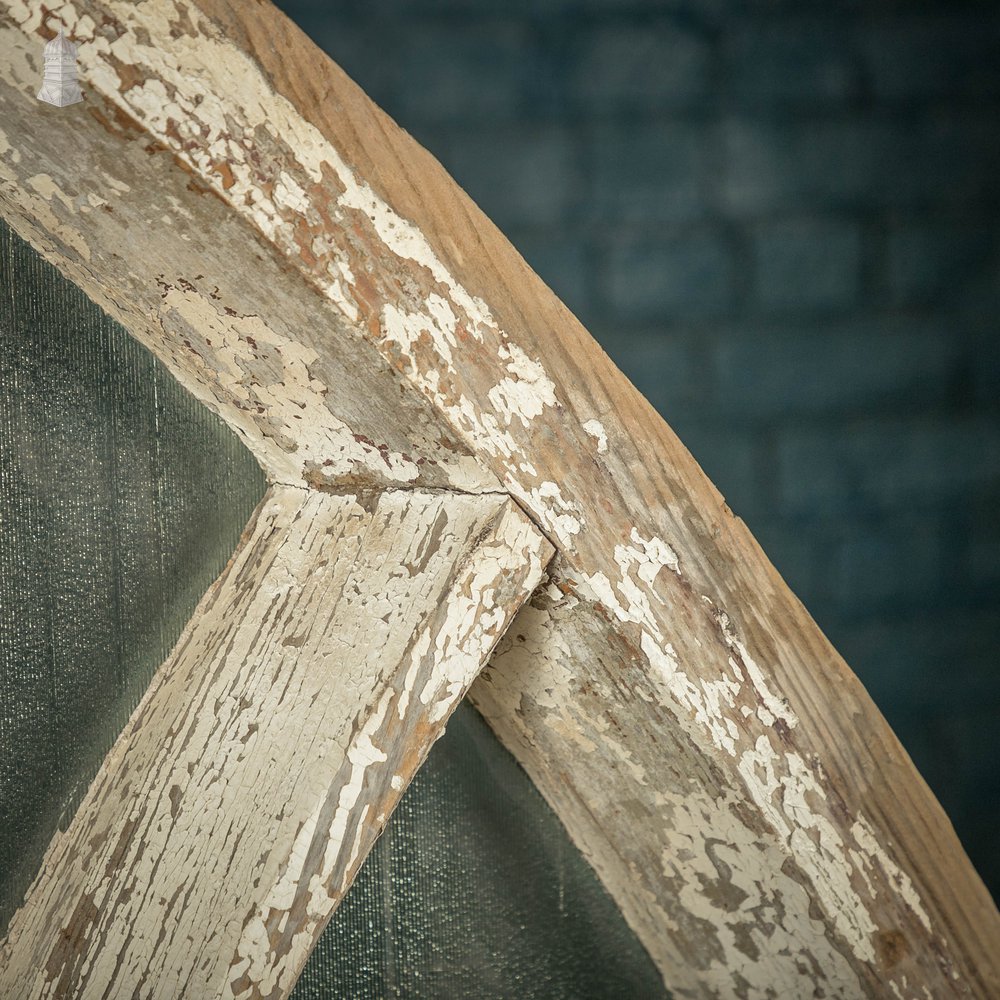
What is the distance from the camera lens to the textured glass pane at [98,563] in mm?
312

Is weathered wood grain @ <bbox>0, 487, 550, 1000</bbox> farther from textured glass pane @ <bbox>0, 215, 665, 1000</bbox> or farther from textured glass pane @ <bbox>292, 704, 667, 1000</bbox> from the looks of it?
textured glass pane @ <bbox>292, 704, 667, 1000</bbox>

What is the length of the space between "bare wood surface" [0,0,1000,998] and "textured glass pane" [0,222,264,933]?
0.13ft

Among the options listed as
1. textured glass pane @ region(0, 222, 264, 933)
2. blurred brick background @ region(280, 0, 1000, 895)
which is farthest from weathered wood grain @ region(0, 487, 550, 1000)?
blurred brick background @ region(280, 0, 1000, 895)

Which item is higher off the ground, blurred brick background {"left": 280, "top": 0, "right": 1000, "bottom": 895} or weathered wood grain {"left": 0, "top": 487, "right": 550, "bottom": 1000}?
blurred brick background {"left": 280, "top": 0, "right": 1000, "bottom": 895}

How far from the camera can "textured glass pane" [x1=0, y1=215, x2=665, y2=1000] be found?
1.02 feet

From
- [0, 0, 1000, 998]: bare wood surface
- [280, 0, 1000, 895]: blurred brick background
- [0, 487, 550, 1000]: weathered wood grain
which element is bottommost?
[0, 487, 550, 1000]: weathered wood grain

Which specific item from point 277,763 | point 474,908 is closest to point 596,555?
point 277,763

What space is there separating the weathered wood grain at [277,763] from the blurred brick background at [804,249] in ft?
2.53

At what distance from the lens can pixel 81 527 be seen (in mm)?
324

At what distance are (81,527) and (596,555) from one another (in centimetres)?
19

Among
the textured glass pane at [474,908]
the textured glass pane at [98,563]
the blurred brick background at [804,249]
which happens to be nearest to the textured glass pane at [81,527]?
the textured glass pane at [98,563]

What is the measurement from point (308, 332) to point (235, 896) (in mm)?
161

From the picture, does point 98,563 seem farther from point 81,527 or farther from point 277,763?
point 277,763

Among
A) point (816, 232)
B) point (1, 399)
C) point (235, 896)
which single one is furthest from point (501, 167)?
point (235, 896)
